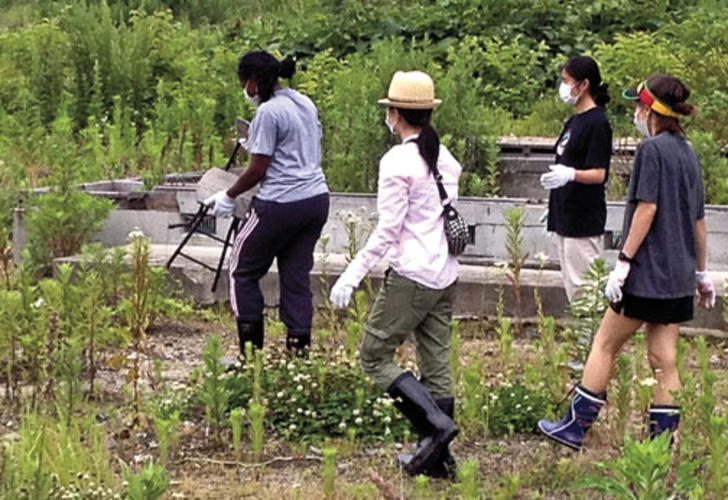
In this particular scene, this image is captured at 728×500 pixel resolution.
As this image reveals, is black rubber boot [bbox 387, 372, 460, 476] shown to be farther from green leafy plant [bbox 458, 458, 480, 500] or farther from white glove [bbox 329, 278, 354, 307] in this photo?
green leafy plant [bbox 458, 458, 480, 500]

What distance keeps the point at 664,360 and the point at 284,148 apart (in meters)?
2.48

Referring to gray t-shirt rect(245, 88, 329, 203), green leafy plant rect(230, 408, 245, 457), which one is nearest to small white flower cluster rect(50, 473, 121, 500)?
green leafy plant rect(230, 408, 245, 457)

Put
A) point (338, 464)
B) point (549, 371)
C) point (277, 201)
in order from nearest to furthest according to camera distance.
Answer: point (338, 464) < point (549, 371) < point (277, 201)

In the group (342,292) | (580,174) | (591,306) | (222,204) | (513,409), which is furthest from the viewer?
(222,204)

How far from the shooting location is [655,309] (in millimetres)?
6262

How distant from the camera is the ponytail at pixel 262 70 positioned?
7.77m

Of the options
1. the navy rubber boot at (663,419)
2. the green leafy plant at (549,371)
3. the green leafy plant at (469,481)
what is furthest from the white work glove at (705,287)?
the green leafy plant at (469,481)

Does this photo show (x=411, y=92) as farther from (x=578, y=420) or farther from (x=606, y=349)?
(x=578, y=420)

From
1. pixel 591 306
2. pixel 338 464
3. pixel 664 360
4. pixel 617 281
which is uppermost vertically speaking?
pixel 617 281

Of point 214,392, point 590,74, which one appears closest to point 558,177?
point 590,74

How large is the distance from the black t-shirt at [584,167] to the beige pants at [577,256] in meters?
0.04

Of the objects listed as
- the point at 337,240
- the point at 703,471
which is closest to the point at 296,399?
the point at 703,471

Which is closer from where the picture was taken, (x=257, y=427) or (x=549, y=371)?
(x=257, y=427)

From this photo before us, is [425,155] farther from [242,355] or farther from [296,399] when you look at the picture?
[242,355]
